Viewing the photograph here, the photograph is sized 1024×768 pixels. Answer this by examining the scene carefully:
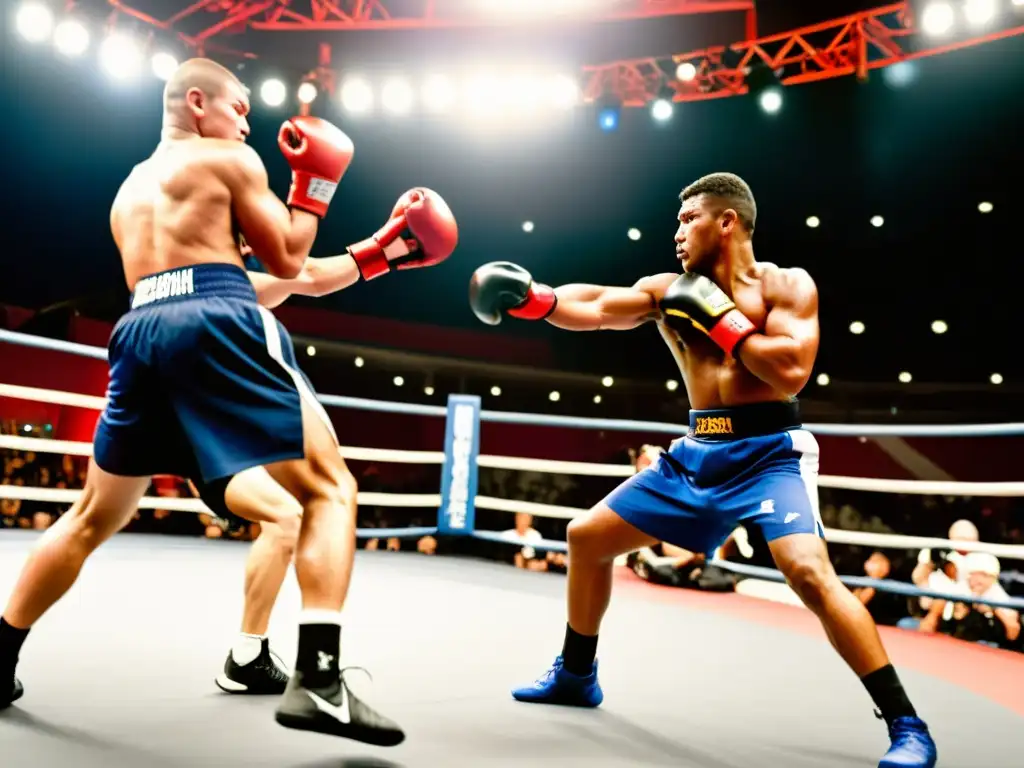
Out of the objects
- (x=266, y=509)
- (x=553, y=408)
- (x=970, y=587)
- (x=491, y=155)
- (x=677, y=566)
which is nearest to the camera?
(x=266, y=509)

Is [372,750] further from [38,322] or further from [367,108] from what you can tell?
[38,322]

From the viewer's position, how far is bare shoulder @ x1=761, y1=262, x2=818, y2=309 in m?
1.79

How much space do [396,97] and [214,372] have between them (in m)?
6.77

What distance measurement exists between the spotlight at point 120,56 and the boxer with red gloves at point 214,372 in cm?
591

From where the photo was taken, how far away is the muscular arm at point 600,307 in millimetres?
1935

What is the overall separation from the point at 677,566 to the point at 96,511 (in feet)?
9.03

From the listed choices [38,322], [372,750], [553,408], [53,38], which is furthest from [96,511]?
[553,408]

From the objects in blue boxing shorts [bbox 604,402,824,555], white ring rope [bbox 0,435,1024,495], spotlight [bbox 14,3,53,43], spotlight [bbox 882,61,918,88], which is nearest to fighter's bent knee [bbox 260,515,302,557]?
blue boxing shorts [bbox 604,402,824,555]

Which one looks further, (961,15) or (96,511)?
(961,15)

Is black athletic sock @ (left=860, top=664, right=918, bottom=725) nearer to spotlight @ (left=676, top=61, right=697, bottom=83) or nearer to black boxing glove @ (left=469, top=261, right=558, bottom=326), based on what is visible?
black boxing glove @ (left=469, top=261, right=558, bottom=326)

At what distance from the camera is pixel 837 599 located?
5.01 ft

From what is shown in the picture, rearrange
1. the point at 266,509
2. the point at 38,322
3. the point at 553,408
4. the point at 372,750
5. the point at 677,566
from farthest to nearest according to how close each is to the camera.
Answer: the point at 553,408, the point at 38,322, the point at 677,566, the point at 266,509, the point at 372,750

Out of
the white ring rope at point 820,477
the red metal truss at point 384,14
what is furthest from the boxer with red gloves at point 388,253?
the red metal truss at point 384,14

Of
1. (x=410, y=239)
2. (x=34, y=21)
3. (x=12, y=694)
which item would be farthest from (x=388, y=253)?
(x=34, y=21)
